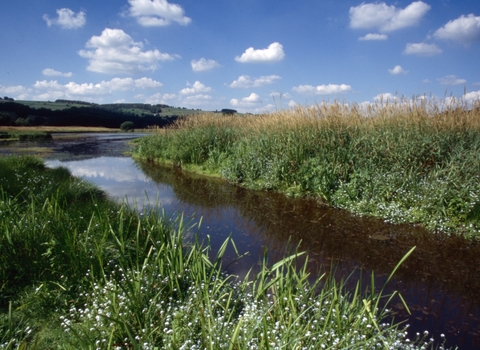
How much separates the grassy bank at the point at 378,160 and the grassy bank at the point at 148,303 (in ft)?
13.1

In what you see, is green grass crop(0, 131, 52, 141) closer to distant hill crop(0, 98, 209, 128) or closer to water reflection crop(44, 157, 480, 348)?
distant hill crop(0, 98, 209, 128)

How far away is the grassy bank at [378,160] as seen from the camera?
23.5 ft

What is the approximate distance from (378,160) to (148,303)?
285 inches

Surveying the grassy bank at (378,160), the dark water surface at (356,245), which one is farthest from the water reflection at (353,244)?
the grassy bank at (378,160)

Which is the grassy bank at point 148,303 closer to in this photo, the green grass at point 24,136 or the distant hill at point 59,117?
the green grass at point 24,136

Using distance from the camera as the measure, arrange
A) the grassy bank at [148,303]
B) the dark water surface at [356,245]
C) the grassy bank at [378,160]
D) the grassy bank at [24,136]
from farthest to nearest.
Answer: the grassy bank at [24,136] < the grassy bank at [378,160] < the dark water surface at [356,245] < the grassy bank at [148,303]

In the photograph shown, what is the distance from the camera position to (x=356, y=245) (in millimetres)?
6074

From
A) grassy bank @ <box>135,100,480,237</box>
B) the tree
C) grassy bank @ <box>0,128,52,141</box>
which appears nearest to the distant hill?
the tree

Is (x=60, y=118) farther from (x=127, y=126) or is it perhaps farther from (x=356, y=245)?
(x=356, y=245)

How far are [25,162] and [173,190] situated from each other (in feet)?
18.7

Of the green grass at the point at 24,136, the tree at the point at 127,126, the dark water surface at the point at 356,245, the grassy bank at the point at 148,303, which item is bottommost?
the dark water surface at the point at 356,245

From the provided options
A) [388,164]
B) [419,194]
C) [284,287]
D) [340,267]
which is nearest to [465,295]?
[340,267]

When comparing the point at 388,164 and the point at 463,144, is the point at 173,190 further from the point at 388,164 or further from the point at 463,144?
the point at 463,144

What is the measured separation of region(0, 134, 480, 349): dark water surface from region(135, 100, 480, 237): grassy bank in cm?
55
